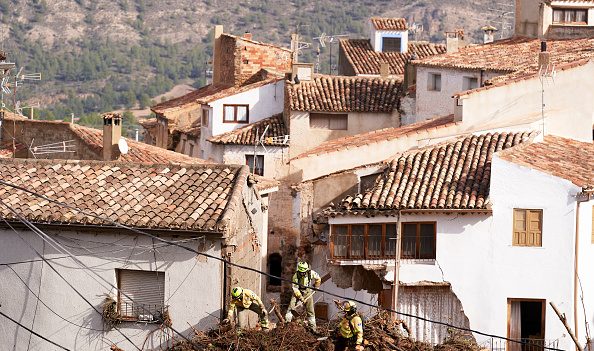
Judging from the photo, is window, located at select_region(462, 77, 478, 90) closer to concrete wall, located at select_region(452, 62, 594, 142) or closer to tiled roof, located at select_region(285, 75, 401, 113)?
tiled roof, located at select_region(285, 75, 401, 113)

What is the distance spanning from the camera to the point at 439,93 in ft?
162

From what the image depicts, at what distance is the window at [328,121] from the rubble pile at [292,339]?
2209 centimetres

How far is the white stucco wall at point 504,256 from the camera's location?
1319 inches

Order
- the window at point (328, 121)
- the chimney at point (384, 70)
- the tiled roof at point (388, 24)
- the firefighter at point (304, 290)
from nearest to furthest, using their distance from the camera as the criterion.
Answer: the firefighter at point (304, 290), the window at point (328, 121), the chimney at point (384, 70), the tiled roof at point (388, 24)

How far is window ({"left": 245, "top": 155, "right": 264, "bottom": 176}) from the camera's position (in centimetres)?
4966

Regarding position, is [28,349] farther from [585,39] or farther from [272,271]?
[585,39]

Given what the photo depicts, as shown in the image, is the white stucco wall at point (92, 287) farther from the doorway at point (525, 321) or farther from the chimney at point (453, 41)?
the chimney at point (453, 41)

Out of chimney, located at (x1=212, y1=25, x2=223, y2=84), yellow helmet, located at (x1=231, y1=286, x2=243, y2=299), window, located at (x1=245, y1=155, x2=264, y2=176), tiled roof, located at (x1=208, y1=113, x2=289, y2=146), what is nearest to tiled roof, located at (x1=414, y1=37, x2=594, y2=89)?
tiled roof, located at (x1=208, y1=113, x2=289, y2=146)

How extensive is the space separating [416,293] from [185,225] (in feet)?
24.2

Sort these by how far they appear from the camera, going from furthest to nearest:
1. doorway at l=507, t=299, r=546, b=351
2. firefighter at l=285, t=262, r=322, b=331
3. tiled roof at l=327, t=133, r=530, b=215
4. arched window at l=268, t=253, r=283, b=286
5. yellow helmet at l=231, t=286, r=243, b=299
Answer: arched window at l=268, t=253, r=283, b=286
tiled roof at l=327, t=133, r=530, b=215
doorway at l=507, t=299, r=546, b=351
firefighter at l=285, t=262, r=322, b=331
yellow helmet at l=231, t=286, r=243, b=299

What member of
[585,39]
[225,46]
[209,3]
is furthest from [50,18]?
[585,39]

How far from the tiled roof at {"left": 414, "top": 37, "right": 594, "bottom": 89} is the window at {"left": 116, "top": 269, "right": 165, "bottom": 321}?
15.7 metres

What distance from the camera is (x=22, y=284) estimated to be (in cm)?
2928

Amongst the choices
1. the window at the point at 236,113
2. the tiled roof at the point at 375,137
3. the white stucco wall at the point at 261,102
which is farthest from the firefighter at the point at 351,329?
the window at the point at 236,113
